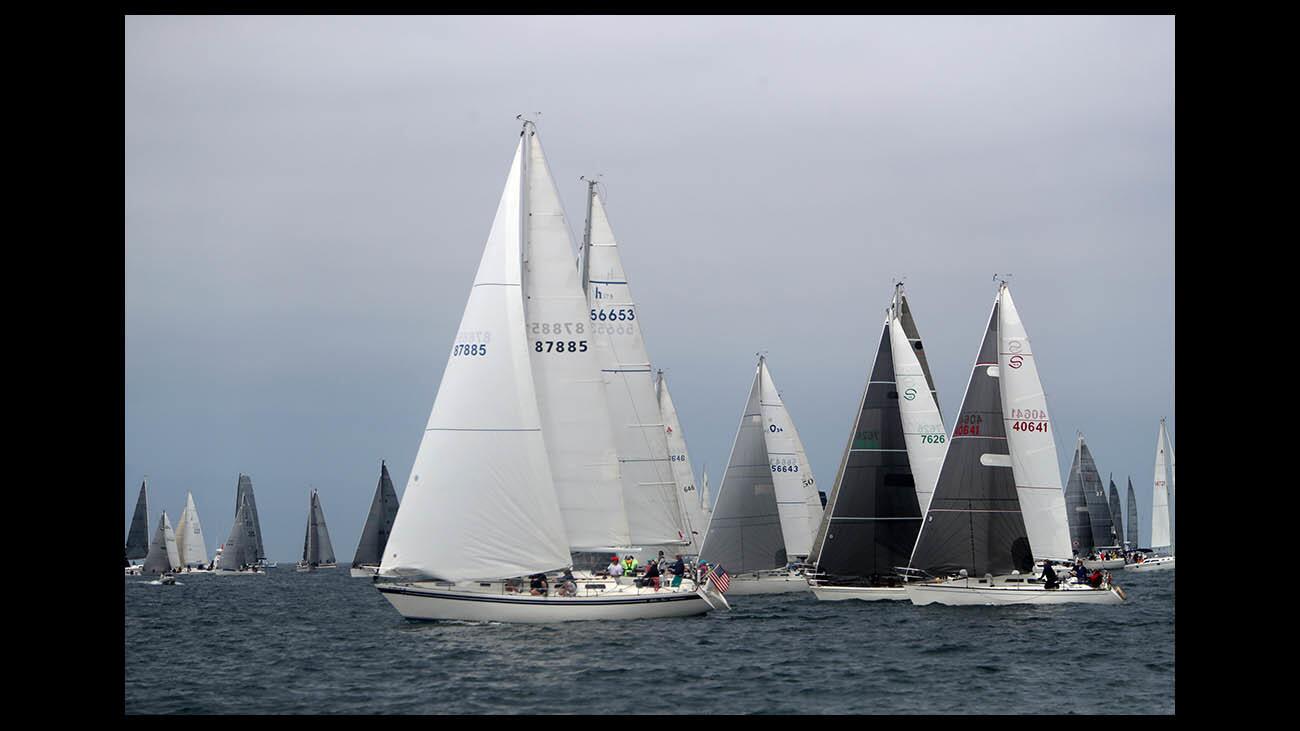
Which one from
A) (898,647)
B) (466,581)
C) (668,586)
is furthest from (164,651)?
(898,647)

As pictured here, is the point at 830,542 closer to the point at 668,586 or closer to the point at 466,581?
the point at 668,586

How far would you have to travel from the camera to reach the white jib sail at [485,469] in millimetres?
29547

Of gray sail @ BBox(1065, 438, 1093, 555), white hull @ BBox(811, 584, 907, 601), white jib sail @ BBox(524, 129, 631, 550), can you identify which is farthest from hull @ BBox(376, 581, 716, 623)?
gray sail @ BBox(1065, 438, 1093, 555)

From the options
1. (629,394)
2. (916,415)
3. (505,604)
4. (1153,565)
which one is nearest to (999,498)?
(916,415)

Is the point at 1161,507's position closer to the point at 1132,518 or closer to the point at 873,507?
the point at 1132,518

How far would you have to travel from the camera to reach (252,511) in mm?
106812

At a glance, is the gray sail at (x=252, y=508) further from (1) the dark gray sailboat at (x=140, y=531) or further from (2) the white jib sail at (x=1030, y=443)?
(2) the white jib sail at (x=1030, y=443)

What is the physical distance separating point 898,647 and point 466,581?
928 cm

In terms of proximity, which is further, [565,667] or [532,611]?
[532,611]

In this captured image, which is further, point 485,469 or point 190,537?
point 190,537

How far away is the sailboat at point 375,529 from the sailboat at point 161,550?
1686 centimetres

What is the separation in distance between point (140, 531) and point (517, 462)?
8211 centimetres

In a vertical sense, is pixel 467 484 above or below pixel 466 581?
above
